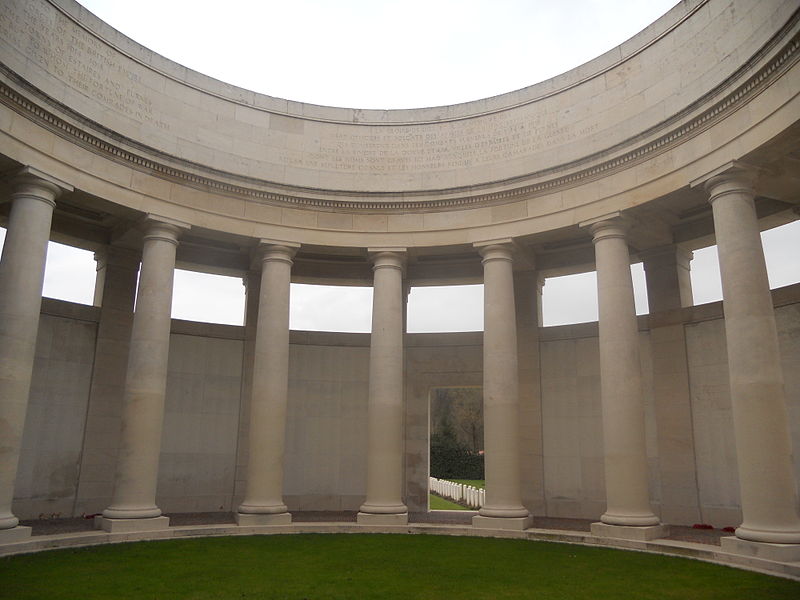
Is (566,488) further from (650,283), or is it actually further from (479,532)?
(650,283)

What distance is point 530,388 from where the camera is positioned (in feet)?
210

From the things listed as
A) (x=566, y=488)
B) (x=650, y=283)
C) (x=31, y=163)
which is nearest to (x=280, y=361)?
(x=31, y=163)

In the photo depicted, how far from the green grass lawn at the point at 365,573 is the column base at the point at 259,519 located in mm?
5645

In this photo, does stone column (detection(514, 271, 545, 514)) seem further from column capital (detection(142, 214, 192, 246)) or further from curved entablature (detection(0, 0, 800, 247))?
column capital (detection(142, 214, 192, 246))

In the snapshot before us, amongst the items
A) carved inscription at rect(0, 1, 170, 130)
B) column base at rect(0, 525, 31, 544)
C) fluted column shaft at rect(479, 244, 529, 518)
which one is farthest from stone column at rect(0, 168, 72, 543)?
fluted column shaft at rect(479, 244, 529, 518)

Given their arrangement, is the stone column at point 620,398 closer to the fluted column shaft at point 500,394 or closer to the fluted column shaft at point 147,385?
the fluted column shaft at point 500,394

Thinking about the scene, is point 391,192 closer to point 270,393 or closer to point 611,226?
point 611,226

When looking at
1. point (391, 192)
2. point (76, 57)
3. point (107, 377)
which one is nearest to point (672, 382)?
point (391, 192)

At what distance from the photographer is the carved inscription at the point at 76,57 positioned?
45.1m

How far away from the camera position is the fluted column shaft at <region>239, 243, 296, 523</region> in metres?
51.2

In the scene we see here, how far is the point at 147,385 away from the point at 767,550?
41.2 meters

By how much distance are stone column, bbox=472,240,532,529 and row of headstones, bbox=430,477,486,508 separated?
18.2 meters

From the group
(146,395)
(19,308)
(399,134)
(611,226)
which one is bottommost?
(146,395)

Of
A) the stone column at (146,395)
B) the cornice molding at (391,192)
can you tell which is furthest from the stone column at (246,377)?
the stone column at (146,395)
